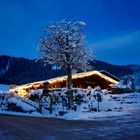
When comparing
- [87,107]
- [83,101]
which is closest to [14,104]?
[83,101]

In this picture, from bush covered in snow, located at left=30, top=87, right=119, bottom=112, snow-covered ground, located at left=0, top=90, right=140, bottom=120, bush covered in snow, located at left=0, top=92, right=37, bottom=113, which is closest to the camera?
snow-covered ground, located at left=0, top=90, right=140, bottom=120

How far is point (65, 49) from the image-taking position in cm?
3438

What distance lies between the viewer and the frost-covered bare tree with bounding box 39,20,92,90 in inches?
1357

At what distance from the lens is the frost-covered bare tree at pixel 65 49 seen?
1357 inches

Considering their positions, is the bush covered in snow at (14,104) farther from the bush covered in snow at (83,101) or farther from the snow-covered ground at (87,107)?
the bush covered in snow at (83,101)

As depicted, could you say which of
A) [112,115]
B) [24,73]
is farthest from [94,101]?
[24,73]

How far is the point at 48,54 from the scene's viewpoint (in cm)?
3503

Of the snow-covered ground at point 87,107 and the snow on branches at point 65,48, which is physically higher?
the snow on branches at point 65,48

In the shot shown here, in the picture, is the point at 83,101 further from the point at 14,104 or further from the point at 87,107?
the point at 14,104

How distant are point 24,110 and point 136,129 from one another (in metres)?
15.9

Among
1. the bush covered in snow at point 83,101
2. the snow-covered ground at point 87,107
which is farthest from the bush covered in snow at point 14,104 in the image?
the bush covered in snow at point 83,101

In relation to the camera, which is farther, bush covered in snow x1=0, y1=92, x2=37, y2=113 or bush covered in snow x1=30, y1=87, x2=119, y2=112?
bush covered in snow x1=0, y1=92, x2=37, y2=113

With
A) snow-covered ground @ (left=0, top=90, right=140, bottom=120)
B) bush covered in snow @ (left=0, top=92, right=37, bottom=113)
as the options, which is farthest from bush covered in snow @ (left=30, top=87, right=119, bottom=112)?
bush covered in snow @ (left=0, top=92, right=37, bottom=113)

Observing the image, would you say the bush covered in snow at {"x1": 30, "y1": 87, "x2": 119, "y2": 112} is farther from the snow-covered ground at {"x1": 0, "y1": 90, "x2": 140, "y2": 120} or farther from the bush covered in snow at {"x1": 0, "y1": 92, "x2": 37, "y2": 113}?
the bush covered in snow at {"x1": 0, "y1": 92, "x2": 37, "y2": 113}
